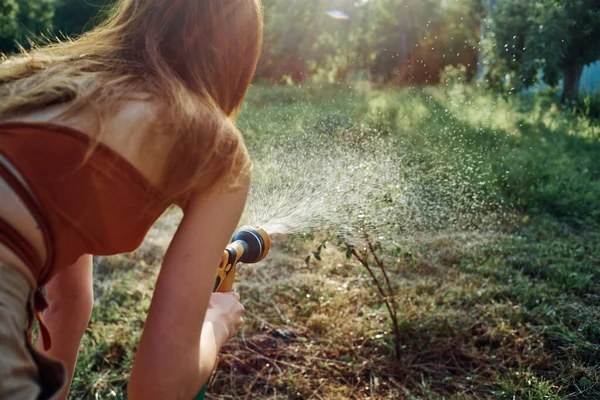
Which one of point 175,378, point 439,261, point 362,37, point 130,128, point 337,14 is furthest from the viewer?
point 337,14

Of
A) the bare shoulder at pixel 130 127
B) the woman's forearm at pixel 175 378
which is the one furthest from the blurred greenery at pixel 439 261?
the woman's forearm at pixel 175 378

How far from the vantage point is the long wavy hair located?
1140 mm

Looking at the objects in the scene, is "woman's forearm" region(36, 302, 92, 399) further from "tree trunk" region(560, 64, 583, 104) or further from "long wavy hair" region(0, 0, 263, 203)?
"tree trunk" region(560, 64, 583, 104)

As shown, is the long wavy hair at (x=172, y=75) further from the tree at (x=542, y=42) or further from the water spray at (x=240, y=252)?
the tree at (x=542, y=42)

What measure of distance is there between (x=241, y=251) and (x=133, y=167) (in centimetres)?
70

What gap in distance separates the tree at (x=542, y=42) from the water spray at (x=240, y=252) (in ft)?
17.4

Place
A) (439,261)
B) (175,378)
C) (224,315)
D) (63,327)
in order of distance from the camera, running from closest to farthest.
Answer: (175,378), (224,315), (63,327), (439,261)

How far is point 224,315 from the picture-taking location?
1.50 m

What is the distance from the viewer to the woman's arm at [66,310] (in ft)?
6.01

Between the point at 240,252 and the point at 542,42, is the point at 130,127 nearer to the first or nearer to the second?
the point at 240,252

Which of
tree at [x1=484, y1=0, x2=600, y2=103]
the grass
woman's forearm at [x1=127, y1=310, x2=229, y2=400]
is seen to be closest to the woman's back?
woman's forearm at [x1=127, y1=310, x2=229, y2=400]

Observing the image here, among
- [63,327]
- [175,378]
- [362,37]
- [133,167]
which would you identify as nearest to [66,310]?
[63,327]

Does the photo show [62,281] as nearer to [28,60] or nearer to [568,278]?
[28,60]

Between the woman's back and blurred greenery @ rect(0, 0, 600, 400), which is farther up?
the woman's back
